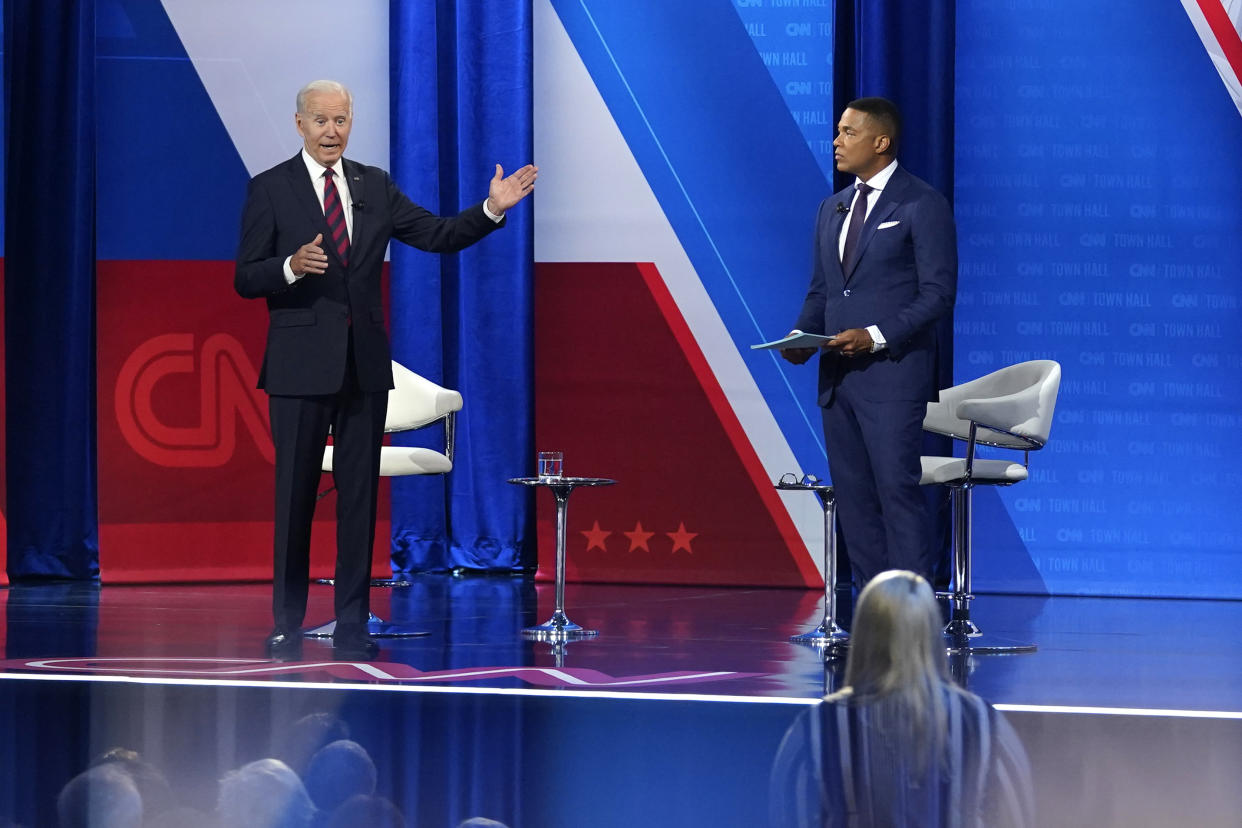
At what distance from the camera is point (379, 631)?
4672 mm

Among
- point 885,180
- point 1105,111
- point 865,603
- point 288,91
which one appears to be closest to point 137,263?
point 288,91

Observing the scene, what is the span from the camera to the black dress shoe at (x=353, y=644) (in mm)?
4055

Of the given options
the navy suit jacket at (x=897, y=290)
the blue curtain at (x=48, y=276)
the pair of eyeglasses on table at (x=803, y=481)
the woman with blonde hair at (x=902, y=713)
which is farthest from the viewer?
the blue curtain at (x=48, y=276)

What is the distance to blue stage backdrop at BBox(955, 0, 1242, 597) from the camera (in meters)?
6.30

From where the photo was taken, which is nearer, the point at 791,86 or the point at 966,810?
the point at 966,810


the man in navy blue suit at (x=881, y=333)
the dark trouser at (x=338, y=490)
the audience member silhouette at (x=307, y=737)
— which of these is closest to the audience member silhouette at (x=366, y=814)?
the audience member silhouette at (x=307, y=737)

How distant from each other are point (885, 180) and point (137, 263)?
12.9 ft

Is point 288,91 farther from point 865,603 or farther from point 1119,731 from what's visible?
point 865,603

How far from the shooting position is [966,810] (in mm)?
2203

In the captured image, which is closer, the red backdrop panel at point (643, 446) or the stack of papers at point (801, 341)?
the stack of papers at point (801, 341)

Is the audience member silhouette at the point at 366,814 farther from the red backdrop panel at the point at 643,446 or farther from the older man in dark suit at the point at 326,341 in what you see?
the red backdrop panel at the point at 643,446

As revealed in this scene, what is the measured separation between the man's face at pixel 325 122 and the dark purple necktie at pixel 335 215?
0.20 feet

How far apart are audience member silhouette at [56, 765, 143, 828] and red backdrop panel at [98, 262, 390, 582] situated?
422 centimetres

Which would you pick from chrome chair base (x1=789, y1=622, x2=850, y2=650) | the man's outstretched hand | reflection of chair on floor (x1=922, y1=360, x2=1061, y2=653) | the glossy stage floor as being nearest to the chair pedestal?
reflection of chair on floor (x1=922, y1=360, x2=1061, y2=653)
